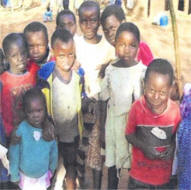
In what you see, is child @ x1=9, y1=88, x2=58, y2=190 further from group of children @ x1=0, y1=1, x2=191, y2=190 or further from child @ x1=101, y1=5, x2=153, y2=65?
child @ x1=101, y1=5, x2=153, y2=65

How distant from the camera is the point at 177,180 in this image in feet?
8.30

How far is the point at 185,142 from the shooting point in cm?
231

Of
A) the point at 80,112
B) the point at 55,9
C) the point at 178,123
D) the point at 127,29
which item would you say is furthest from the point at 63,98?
the point at 55,9

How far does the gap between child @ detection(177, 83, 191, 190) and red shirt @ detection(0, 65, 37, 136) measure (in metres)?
0.97

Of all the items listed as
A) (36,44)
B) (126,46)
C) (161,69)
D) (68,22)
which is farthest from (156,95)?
(68,22)

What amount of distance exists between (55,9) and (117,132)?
26.4ft

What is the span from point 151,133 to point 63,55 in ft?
2.50

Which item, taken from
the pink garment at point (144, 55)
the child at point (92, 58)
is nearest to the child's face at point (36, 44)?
the child at point (92, 58)

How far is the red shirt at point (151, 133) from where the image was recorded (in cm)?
238

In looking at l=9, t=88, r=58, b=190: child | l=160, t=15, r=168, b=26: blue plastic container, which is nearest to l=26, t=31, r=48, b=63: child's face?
l=9, t=88, r=58, b=190: child

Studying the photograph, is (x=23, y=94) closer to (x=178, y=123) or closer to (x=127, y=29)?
(x=127, y=29)

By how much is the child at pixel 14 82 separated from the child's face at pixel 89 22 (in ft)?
1.75

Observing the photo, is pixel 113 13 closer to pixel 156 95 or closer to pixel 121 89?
pixel 121 89

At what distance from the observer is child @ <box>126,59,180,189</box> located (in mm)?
2350
